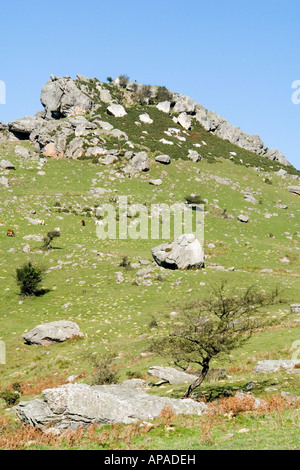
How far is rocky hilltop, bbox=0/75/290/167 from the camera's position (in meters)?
87.1

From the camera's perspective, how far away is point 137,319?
32812mm

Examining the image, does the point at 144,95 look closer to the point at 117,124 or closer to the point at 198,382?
the point at 117,124

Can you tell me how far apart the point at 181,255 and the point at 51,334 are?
20.6 meters

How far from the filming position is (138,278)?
41.9 m

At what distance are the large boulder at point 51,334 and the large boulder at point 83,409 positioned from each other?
1551 cm

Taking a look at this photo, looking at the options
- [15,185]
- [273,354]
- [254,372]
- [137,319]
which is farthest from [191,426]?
[15,185]

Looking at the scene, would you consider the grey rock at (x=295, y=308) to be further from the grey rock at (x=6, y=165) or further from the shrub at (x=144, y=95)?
the shrub at (x=144, y=95)

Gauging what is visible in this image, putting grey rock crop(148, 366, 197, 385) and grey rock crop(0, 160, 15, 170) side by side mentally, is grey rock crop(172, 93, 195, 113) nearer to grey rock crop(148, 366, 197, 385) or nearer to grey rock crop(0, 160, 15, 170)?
grey rock crop(0, 160, 15, 170)

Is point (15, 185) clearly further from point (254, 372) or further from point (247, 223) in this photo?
point (254, 372)

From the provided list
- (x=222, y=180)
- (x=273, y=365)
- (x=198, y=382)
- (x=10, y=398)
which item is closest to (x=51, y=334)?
(x=10, y=398)

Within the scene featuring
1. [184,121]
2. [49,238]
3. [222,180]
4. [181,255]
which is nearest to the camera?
[181,255]

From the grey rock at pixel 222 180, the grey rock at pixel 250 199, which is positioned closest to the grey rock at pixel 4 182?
the grey rock at pixel 222 180

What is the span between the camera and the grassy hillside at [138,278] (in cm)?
1388
